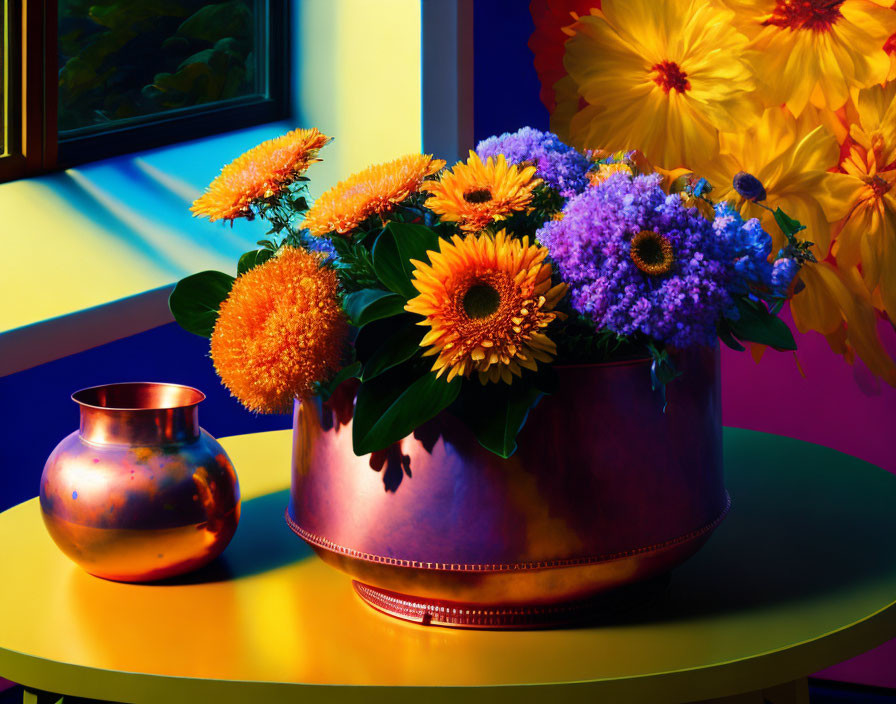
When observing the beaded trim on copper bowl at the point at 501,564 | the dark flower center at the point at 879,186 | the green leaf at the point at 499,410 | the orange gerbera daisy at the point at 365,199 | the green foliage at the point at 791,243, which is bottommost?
the beaded trim on copper bowl at the point at 501,564

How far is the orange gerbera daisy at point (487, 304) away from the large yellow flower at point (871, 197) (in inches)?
42.6

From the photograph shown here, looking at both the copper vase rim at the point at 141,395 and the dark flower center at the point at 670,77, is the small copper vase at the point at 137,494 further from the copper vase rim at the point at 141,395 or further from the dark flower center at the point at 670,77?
the dark flower center at the point at 670,77

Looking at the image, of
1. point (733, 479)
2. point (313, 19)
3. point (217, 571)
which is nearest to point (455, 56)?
point (313, 19)

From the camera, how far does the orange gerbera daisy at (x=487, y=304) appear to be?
563 mm

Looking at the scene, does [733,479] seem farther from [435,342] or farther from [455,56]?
[455,56]

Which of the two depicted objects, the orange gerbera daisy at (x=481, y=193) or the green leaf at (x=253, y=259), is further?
the green leaf at (x=253, y=259)

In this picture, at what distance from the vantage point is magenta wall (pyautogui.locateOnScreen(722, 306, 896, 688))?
1.61 meters

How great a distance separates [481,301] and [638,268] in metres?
0.09

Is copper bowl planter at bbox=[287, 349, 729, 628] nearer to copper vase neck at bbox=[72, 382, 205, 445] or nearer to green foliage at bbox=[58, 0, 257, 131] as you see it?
copper vase neck at bbox=[72, 382, 205, 445]

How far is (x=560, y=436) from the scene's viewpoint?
62 centimetres

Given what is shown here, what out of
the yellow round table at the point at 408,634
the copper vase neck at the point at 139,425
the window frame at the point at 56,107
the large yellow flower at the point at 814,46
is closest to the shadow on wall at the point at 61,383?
the window frame at the point at 56,107

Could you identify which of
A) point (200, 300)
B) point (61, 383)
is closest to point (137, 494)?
point (200, 300)

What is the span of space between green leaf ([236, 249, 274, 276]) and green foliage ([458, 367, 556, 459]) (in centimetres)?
22

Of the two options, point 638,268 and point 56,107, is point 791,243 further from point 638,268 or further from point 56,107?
point 56,107
